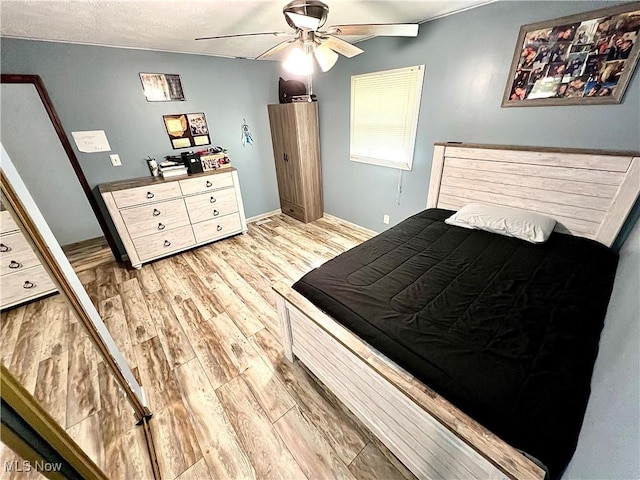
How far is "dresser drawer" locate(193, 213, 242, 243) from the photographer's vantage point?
10.0ft

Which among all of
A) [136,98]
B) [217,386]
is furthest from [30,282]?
[136,98]

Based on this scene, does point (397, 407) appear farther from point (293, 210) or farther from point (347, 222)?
point (293, 210)

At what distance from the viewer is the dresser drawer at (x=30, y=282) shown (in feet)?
3.30

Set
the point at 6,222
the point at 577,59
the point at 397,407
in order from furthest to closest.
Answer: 1. the point at 577,59
2. the point at 397,407
3. the point at 6,222

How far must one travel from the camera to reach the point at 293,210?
3836 millimetres

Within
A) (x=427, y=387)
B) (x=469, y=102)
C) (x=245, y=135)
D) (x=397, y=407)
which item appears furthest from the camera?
(x=245, y=135)

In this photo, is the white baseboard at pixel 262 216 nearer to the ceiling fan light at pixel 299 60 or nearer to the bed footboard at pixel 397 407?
the ceiling fan light at pixel 299 60

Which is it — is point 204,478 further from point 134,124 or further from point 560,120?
point 134,124

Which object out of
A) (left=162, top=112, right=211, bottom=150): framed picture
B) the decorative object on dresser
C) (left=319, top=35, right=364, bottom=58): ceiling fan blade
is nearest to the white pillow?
(left=319, top=35, right=364, bottom=58): ceiling fan blade

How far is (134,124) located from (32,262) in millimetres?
2323

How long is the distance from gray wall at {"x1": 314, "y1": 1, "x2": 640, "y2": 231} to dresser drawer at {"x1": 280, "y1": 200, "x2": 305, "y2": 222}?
1.04m

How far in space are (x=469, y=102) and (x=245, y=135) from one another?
2.69 meters

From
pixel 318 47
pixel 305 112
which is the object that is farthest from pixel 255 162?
pixel 318 47

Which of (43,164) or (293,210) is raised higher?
(43,164)
